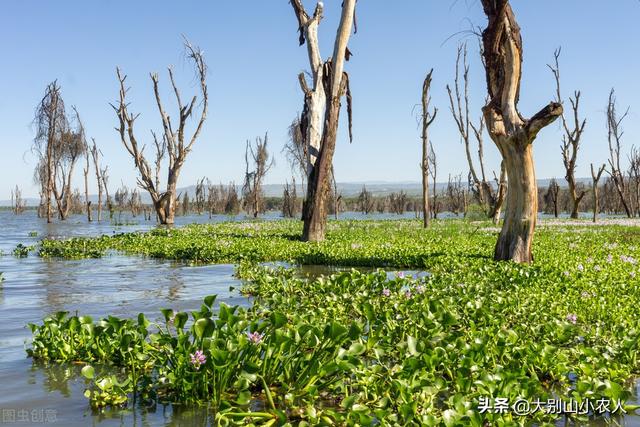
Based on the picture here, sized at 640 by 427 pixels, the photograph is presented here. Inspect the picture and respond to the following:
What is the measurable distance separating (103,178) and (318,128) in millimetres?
35988

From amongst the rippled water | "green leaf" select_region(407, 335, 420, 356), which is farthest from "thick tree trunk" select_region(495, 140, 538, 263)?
"green leaf" select_region(407, 335, 420, 356)

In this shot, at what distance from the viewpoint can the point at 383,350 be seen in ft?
14.4

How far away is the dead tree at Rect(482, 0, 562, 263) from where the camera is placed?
1039 cm

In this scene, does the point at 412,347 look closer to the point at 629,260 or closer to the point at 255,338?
the point at 255,338

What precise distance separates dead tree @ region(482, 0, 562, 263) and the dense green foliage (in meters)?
2.65

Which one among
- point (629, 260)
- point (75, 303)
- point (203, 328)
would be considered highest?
point (203, 328)

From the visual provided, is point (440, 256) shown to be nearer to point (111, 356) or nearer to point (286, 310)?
point (286, 310)

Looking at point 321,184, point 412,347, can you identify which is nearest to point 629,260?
point 412,347

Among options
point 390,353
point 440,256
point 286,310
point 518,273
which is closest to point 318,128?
point 440,256

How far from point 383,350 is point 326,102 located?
482 inches

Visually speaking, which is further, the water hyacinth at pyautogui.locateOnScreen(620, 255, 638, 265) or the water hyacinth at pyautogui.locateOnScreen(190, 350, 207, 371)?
the water hyacinth at pyautogui.locateOnScreen(620, 255, 638, 265)

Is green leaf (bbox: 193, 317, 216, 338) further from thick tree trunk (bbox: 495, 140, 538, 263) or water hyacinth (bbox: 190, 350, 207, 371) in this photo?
thick tree trunk (bbox: 495, 140, 538, 263)

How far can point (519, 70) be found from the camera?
1066cm

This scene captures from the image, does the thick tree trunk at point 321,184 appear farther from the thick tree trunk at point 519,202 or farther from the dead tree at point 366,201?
the dead tree at point 366,201
